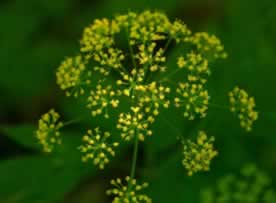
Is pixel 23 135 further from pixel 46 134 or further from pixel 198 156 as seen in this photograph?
pixel 198 156

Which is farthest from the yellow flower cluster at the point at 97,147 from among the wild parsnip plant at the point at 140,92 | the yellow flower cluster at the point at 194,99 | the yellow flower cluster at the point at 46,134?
the yellow flower cluster at the point at 194,99

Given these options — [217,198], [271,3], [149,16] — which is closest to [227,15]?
[271,3]

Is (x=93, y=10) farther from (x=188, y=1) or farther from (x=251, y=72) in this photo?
(x=251, y=72)


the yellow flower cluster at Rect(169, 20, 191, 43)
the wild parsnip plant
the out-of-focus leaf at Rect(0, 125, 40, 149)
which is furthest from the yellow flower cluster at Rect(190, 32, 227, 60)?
the out-of-focus leaf at Rect(0, 125, 40, 149)

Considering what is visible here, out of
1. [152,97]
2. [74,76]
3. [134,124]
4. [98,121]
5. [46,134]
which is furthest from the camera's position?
[98,121]

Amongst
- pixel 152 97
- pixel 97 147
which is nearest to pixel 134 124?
pixel 152 97

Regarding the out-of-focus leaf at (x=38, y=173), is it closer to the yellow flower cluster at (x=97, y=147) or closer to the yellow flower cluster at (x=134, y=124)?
the yellow flower cluster at (x=97, y=147)
